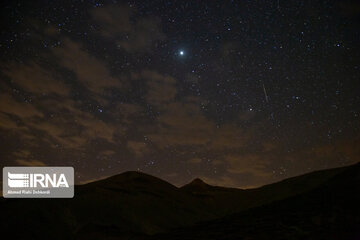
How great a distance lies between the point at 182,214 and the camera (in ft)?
166

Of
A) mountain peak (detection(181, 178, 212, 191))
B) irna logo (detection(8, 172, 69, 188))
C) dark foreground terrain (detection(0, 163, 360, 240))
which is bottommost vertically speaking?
dark foreground terrain (detection(0, 163, 360, 240))

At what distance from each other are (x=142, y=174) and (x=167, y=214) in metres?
24.0

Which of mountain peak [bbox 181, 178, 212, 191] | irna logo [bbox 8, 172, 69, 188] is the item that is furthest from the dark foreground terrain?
mountain peak [bbox 181, 178, 212, 191]

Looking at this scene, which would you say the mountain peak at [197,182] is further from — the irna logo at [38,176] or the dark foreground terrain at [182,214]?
the irna logo at [38,176]

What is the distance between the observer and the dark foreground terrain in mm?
24488

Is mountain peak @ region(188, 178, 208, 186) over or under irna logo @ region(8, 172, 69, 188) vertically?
over

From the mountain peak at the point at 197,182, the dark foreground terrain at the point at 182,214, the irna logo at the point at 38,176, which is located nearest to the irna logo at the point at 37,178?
the irna logo at the point at 38,176

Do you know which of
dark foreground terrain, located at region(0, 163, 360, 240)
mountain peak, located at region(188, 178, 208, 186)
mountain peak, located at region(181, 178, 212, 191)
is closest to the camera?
dark foreground terrain, located at region(0, 163, 360, 240)

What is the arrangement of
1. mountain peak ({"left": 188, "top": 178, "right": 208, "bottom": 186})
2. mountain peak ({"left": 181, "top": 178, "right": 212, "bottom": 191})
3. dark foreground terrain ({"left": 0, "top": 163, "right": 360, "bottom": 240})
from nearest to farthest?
1. dark foreground terrain ({"left": 0, "top": 163, "right": 360, "bottom": 240})
2. mountain peak ({"left": 181, "top": 178, "right": 212, "bottom": 191})
3. mountain peak ({"left": 188, "top": 178, "right": 208, "bottom": 186})

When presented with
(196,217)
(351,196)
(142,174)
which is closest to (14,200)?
(196,217)

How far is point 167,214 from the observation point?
48000 millimetres

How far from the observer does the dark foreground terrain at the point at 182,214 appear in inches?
964

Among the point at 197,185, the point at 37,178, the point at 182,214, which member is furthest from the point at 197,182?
the point at 37,178

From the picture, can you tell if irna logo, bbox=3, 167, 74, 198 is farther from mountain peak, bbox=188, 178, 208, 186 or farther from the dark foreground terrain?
mountain peak, bbox=188, 178, 208, 186
